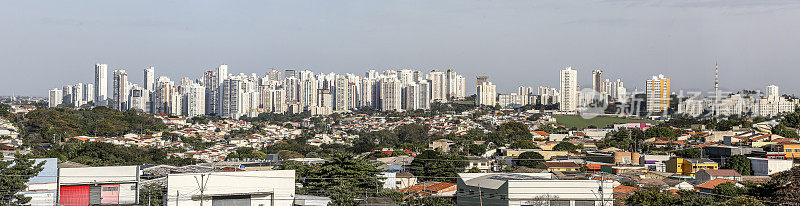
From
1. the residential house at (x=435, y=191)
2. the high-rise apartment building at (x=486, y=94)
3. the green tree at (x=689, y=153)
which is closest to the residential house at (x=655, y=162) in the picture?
the green tree at (x=689, y=153)

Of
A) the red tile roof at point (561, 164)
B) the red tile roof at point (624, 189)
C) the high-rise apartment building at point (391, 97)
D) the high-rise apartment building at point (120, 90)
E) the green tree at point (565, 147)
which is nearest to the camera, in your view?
the red tile roof at point (624, 189)

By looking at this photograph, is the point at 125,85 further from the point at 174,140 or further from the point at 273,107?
the point at 174,140

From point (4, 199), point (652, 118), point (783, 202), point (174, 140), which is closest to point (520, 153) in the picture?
point (783, 202)

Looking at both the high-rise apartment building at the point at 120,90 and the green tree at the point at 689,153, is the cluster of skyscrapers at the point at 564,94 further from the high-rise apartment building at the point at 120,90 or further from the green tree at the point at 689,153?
the high-rise apartment building at the point at 120,90

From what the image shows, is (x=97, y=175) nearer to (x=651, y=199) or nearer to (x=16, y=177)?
(x=16, y=177)

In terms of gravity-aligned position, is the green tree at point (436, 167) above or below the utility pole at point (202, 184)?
below

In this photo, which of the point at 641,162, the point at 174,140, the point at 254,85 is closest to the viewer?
the point at 641,162

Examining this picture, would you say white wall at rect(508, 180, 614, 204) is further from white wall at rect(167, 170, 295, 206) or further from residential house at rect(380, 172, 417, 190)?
residential house at rect(380, 172, 417, 190)
